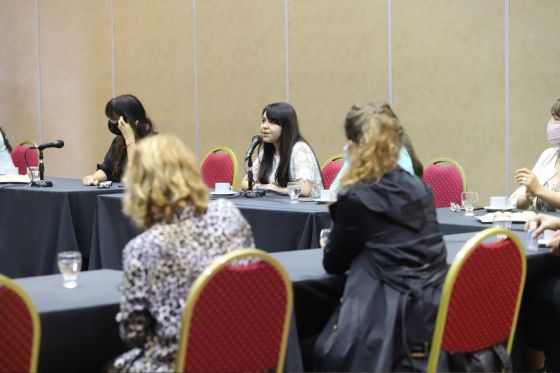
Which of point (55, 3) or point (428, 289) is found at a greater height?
point (55, 3)

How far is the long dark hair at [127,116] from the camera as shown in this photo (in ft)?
18.9

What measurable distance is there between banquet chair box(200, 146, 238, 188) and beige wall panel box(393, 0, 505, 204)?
140cm

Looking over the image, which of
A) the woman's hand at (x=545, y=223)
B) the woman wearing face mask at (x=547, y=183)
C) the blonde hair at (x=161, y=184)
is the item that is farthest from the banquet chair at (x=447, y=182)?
the blonde hair at (x=161, y=184)

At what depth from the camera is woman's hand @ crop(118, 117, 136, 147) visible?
5.78 m

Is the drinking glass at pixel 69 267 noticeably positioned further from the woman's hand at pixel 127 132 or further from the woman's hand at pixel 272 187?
the woman's hand at pixel 127 132

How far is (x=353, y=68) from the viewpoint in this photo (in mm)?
6914

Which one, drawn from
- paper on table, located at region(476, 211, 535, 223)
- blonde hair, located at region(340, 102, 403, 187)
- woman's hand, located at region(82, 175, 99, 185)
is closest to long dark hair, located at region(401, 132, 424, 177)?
paper on table, located at region(476, 211, 535, 223)

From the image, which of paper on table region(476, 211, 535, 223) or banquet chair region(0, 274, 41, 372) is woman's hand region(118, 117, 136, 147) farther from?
banquet chair region(0, 274, 41, 372)

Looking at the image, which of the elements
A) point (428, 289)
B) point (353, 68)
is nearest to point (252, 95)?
point (353, 68)

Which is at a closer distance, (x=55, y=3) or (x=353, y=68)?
(x=353, y=68)

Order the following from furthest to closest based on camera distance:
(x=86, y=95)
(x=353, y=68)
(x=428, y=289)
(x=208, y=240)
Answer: (x=86, y=95) → (x=353, y=68) → (x=428, y=289) → (x=208, y=240)

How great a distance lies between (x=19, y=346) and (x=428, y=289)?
1.18m

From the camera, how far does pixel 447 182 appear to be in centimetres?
501

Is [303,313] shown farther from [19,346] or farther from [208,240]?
[19,346]
